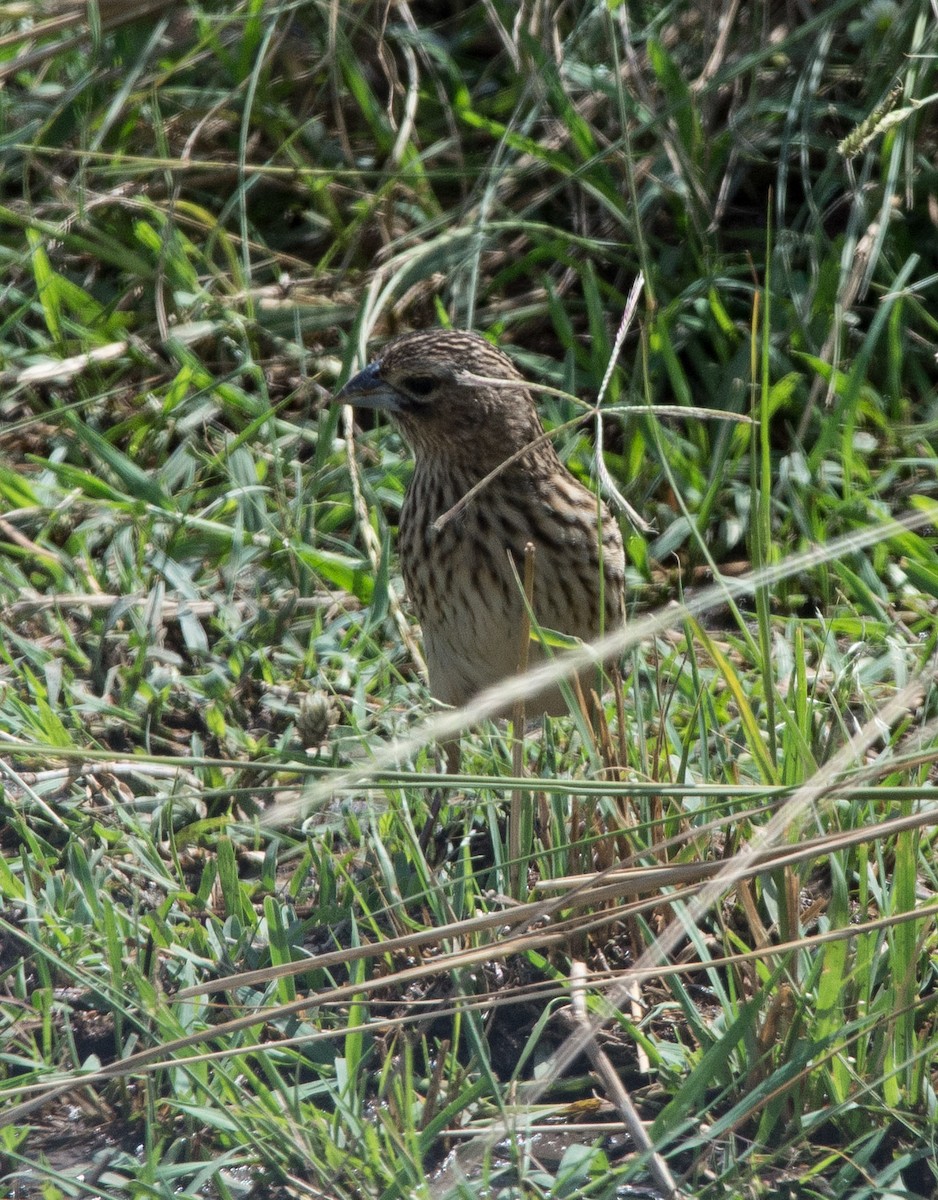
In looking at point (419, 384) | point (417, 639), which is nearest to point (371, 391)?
point (419, 384)

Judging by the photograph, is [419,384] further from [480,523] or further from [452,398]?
[480,523]

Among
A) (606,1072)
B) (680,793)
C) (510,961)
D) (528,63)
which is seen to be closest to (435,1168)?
(606,1072)

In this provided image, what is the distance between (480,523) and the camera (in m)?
3.86

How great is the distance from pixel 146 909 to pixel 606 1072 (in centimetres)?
119

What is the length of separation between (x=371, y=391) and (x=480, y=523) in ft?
1.62

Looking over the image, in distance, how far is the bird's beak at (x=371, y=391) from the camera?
13.5 ft

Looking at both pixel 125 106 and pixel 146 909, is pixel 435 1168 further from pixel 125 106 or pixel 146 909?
pixel 125 106

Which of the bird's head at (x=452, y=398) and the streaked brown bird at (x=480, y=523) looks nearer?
the streaked brown bird at (x=480, y=523)

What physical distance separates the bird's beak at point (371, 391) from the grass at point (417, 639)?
1.37 feet

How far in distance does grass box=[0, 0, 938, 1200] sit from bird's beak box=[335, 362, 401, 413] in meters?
0.42

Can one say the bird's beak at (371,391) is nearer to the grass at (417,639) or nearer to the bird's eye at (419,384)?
the bird's eye at (419,384)

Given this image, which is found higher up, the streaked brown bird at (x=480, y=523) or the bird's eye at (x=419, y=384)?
the bird's eye at (x=419, y=384)

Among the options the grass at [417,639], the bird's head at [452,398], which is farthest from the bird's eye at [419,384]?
the grass at [417,639]

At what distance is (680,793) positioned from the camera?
93.2 inches
